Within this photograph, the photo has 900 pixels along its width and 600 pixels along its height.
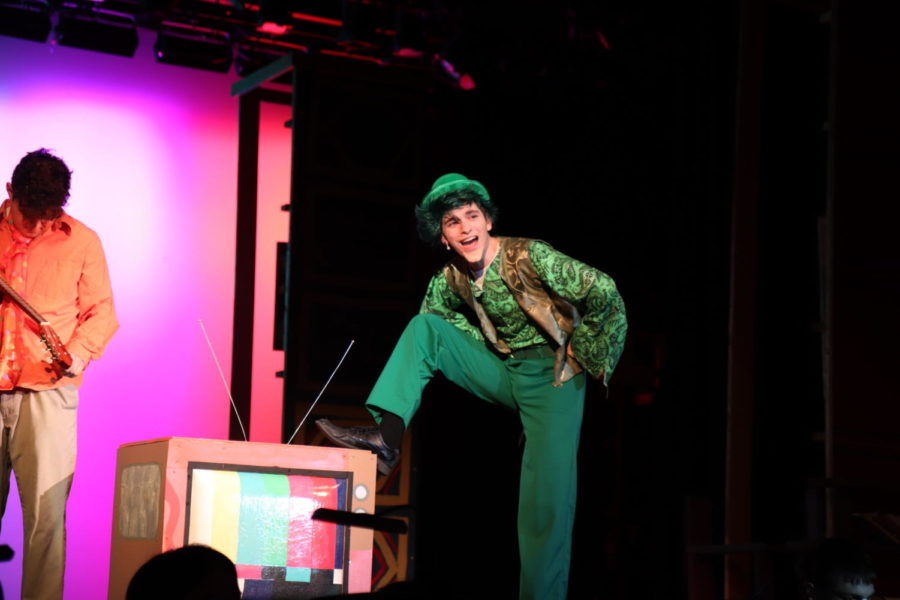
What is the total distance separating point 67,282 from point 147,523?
50.3 inches

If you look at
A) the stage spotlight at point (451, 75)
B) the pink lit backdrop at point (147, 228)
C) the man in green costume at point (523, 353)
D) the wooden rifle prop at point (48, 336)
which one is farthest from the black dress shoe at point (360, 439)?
the stage spotlight at point (451, 75)

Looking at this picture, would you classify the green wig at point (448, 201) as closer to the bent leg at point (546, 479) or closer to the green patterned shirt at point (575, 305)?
the green patterned shirt at point (575, 305)

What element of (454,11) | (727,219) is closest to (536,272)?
(727,219)

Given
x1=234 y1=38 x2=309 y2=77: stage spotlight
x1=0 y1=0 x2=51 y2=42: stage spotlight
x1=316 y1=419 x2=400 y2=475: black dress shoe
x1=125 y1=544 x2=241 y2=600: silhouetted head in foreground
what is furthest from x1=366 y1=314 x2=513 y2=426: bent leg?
x1=0 y1=0 x2=51 y2=42: stage spotlight

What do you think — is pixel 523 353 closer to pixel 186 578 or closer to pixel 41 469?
pixel 41 469

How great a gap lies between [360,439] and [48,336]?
1.28m

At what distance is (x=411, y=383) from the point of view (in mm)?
4133

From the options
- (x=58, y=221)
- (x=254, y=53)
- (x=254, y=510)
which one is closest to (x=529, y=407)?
(x=254, y=510)

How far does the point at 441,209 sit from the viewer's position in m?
4.37

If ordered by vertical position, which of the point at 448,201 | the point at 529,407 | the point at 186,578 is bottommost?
the point at 186,578

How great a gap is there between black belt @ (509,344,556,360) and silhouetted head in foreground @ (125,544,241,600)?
7.73 ft

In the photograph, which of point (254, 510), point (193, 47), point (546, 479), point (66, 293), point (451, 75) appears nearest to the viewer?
point (254, 510)

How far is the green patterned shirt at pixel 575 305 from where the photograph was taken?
417 cm

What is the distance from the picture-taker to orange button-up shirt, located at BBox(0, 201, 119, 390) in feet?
14.3
